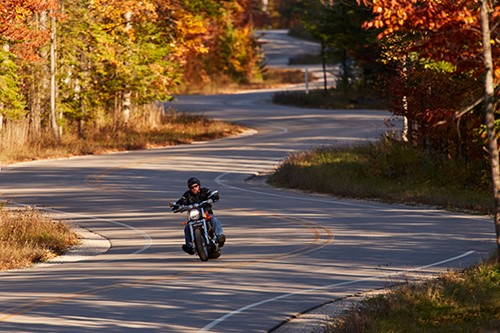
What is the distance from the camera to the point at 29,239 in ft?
80.7

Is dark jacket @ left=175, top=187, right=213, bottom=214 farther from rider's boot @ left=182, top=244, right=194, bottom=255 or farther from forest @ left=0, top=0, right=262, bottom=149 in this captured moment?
forest @ left=0, top=0, right=262, bottom=149

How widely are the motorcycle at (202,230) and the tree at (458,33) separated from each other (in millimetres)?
6283

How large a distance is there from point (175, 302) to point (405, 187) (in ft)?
60.2

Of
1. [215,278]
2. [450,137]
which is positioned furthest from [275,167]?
[215,278]

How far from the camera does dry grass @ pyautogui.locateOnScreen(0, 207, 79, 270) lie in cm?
2262

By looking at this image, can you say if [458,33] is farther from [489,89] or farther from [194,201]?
[194,201]

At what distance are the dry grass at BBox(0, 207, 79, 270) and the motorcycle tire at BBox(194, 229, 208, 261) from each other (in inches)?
121

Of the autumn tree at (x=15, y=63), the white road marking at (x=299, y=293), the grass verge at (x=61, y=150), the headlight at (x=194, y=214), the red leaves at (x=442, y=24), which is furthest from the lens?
the autumn tree at (x=15, y=63)

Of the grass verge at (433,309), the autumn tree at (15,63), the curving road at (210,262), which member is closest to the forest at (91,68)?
the autumn tree at (15,63)

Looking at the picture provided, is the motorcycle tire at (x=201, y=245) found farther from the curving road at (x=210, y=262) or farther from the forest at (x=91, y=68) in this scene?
the forest at (x=91, y=68)

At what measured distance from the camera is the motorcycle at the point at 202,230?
21.9 meters

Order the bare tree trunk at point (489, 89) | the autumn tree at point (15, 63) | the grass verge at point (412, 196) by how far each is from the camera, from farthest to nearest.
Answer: the autumn tree at point (15, 63), the bare tree trunk at point (489, 89), the grass verge at point (412, 196)

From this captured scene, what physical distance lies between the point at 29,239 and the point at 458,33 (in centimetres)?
1089

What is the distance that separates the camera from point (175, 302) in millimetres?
16703
